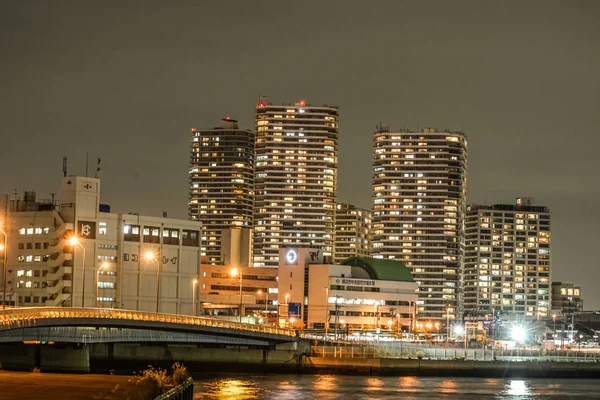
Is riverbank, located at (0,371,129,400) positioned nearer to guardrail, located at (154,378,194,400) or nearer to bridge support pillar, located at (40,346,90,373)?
guardrail, located at (154,378,194,400)

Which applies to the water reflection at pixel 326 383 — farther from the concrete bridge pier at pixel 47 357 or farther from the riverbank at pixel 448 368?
the concrete bridge pier at pixel 47 357

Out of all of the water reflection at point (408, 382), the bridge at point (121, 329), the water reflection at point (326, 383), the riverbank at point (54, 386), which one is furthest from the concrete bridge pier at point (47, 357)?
the riverbank at point (54, 386)

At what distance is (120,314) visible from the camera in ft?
426

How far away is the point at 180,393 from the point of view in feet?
245

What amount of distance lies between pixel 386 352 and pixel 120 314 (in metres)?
48.3

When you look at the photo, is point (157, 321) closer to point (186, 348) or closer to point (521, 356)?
point (186, 348)

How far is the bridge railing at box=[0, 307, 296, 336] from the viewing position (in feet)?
335

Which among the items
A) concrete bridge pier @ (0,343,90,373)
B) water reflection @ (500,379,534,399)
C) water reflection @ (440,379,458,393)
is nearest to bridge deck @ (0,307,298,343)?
concrete bridge pier @ (0,343,90,373)

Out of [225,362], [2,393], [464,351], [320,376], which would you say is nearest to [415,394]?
[320,376]

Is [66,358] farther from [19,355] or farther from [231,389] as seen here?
[231,389]

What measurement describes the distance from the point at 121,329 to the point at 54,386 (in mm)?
67776

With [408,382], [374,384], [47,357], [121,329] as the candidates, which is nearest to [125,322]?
[121,329]

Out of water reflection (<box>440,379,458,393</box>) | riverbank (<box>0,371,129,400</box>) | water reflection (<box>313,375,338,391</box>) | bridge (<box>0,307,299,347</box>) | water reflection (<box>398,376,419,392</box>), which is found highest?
bridge (<box>0,307,299,347</box>)

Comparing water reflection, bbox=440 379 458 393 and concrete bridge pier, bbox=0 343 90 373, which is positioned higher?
concrete bridge pier, bbox=0 343 90 373
